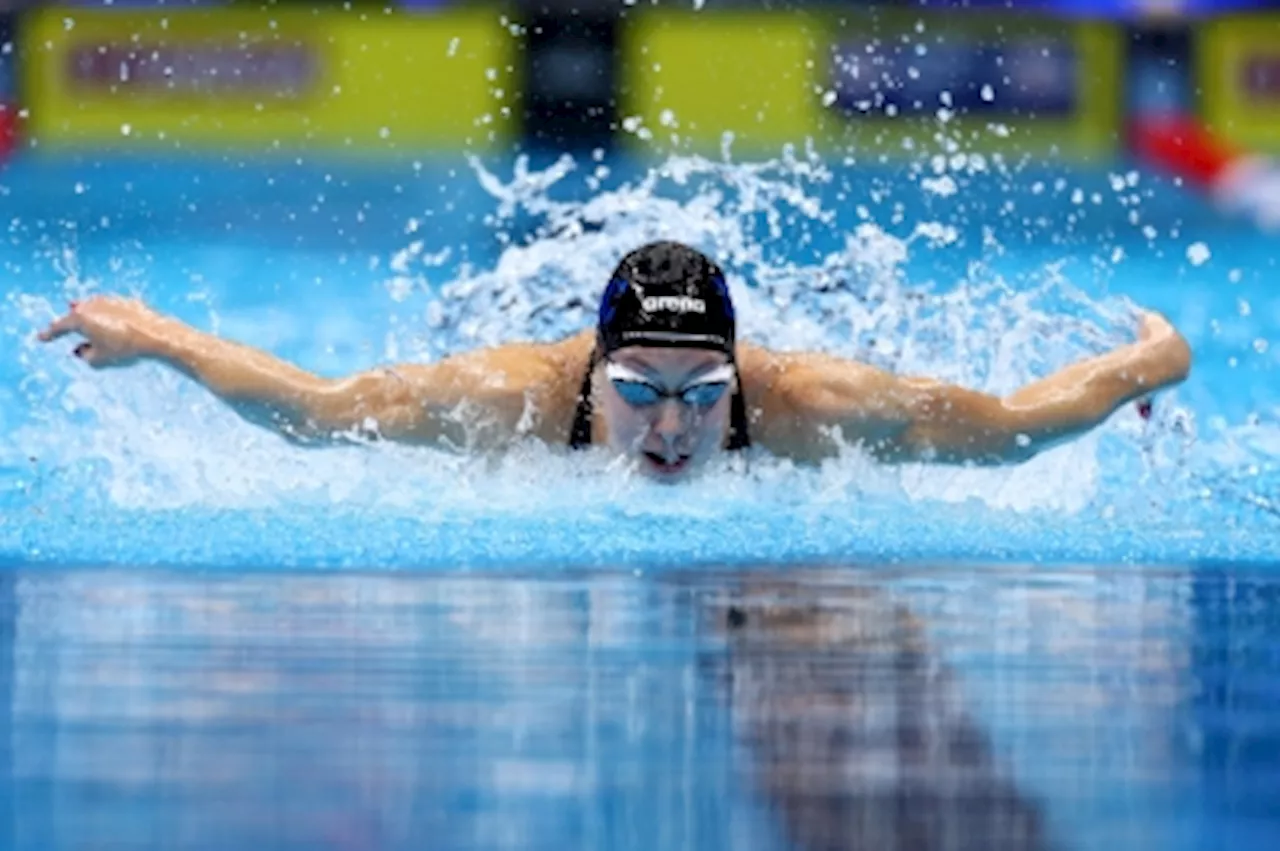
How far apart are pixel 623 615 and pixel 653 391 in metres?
1.12

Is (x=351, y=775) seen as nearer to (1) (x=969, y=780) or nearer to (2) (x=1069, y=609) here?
(1) (x=969, y=780)

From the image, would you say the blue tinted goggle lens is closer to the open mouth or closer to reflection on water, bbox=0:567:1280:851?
the open mouth

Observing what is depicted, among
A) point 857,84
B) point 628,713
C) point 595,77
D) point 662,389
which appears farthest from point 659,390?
point 595,77

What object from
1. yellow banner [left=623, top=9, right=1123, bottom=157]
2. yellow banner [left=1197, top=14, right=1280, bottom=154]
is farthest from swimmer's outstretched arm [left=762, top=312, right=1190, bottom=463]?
yellow banner [left=1197, top=14, right=1280, bottom=154]

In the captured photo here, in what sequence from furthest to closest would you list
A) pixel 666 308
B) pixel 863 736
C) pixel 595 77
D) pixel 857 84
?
pixel 595 77 → pixel 857 84 → pixel 666 308 → pixel 863 736

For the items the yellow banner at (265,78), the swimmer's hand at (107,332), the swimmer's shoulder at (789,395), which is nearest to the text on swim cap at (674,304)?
the swimmer's shoulder at (789,395)

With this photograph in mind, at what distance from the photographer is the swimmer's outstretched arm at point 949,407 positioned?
535cm

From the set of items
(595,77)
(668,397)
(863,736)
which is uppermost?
(595,77)

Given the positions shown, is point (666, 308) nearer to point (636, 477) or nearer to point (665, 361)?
point (665, 361)

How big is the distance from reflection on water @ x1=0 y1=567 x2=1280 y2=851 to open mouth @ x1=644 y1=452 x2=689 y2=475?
59cm

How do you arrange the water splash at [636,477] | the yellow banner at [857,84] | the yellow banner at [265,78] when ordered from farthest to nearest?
the yellow banner at [265,78]
the yellow banner at [857,84]
the water splash at [636,477]

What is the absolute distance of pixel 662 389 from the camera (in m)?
5.00

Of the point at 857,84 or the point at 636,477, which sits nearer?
the point at 636,477

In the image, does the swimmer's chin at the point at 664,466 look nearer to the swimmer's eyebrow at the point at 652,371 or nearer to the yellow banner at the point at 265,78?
the swimmer's eyebrow at the point at 652,371
